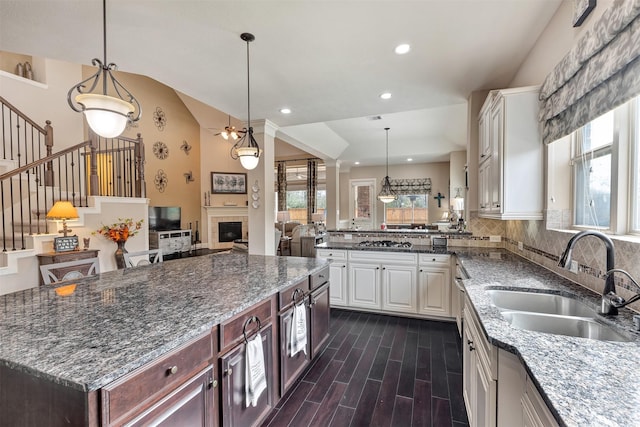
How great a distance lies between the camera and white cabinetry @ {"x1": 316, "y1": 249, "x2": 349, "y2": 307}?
3.79 m

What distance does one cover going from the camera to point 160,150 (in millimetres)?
8469

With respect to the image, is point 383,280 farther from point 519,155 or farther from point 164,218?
point 164,218

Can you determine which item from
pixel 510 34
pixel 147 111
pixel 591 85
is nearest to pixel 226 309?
pixel 591 85

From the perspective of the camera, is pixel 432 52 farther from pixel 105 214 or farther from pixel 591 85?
pixel 105 214

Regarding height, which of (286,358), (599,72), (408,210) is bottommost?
(286,358)

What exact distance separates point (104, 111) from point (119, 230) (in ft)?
11.6

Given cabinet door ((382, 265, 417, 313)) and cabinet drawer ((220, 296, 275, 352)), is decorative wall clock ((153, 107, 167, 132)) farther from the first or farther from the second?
cabinet drawer ((220, 296, 275, 352))

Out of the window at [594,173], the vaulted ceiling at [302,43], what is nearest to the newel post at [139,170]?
the vaulted ceiling at [302,43]

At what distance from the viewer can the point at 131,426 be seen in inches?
36.1


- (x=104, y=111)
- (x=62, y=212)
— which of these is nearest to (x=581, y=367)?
(x=104, y=111)

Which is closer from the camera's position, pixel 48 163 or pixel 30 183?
pixel 30 183

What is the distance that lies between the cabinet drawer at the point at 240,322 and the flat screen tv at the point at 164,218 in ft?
24.6

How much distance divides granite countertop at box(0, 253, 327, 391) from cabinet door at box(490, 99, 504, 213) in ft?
5.98

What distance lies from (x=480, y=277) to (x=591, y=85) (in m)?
1.32
